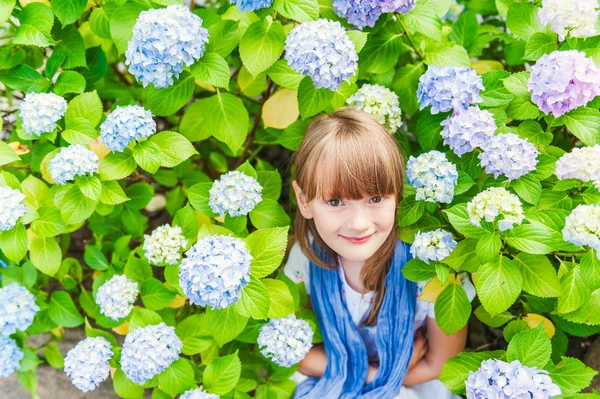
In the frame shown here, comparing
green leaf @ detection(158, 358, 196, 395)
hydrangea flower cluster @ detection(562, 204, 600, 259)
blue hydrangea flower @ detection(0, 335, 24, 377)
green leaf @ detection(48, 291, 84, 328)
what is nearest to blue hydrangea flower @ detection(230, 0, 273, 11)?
hydrangea flower cluster @ detection(562, 204, 600, 259)

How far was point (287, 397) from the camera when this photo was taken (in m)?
2.11

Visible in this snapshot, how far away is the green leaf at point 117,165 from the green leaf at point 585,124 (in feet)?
4.54

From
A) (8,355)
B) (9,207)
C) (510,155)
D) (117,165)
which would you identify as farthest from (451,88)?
(8,355)

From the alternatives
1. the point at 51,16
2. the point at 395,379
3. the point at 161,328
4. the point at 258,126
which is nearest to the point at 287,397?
the point at 395,379

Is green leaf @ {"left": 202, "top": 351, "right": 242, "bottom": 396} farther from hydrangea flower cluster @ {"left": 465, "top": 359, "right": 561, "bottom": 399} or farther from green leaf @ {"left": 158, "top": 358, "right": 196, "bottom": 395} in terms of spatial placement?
hydrangea flower cluster @ {"left": 465, "top": 359, "right": 561, "bottom": 399}

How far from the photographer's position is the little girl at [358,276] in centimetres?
169

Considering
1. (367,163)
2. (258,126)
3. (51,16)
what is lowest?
(258,126)

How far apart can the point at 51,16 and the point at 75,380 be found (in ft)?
4.04

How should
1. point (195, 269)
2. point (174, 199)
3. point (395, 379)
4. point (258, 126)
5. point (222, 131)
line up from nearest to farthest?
point (195, 269)
point (222, 131)
point (395, 379)
point (174, 199)
point (258, 126)

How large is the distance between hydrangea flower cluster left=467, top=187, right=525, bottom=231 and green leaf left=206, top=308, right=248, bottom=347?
2.54 feet

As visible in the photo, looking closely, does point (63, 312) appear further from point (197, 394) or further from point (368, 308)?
point (368, 308)

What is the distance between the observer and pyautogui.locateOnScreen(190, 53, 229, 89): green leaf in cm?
172

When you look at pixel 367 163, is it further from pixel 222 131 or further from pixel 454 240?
pixel 222 131

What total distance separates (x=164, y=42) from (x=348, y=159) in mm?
626
